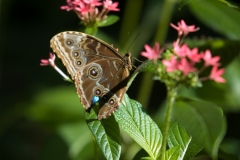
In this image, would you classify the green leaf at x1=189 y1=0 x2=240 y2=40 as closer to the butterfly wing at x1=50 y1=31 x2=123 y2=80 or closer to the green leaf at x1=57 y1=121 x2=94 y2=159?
the green leaf at x1=57 y1=121 x2=94 y2=159

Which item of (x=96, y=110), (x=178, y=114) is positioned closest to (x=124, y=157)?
(x=96, y=110)

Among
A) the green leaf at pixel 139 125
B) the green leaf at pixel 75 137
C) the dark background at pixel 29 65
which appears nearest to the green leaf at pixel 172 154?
the green leaf at pixel 139 125

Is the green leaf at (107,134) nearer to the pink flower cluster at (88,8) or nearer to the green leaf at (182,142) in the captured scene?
the green leaf at (182,142)

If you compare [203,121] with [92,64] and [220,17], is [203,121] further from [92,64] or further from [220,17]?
[220,17]

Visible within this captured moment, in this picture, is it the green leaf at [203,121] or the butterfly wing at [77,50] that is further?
the butterfly wing at [77,50]

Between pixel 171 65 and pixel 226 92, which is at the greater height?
pixel 171 65

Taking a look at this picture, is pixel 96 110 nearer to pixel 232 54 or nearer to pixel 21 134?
pixel 232 54

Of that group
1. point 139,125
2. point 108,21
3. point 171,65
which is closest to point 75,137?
point 108,21
